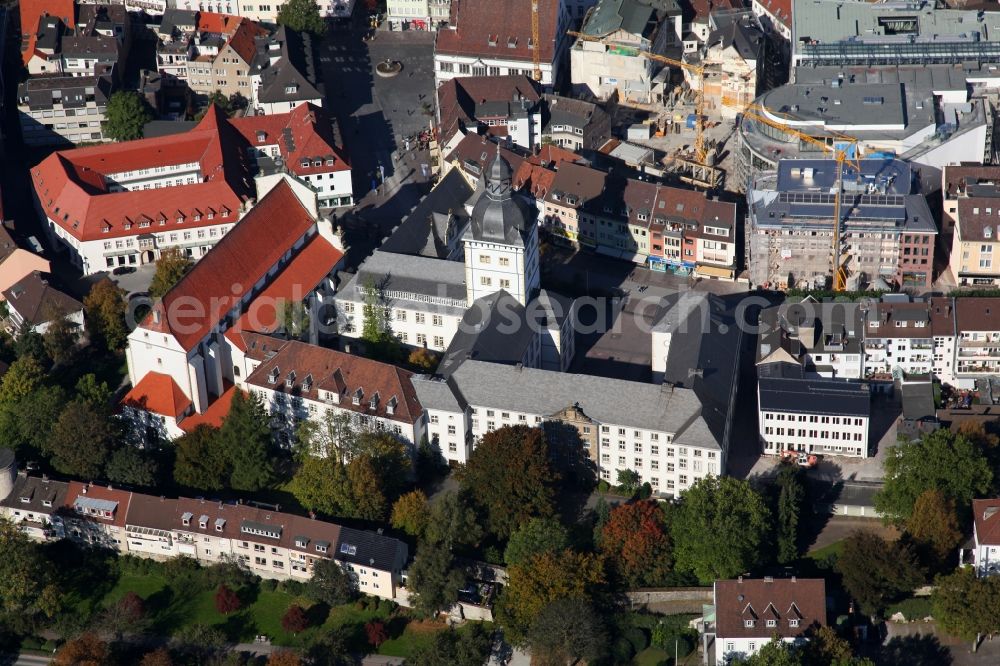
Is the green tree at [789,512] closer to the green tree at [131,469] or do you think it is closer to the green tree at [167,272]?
the green tree at [131,469]

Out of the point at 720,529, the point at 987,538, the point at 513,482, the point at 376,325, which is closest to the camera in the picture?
the point at 987,538

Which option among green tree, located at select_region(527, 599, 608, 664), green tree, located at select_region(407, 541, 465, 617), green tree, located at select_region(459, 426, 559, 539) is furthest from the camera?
green tree, located at select_region(459, 426, 559, 539)

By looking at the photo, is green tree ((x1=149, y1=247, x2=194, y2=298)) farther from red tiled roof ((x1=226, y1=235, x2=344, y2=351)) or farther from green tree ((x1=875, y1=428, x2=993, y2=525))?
green tree ((x1=875, y1=428, x2=993, y2=525))

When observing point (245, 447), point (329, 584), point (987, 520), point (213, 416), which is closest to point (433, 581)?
point (329, 584)

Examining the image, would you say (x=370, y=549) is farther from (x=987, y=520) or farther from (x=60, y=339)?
(x=987, y=520)

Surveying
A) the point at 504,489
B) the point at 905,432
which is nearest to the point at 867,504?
the point at 905,432

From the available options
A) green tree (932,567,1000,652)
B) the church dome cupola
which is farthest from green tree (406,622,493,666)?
the church dome cupola

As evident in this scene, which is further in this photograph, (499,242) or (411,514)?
(499,242)
